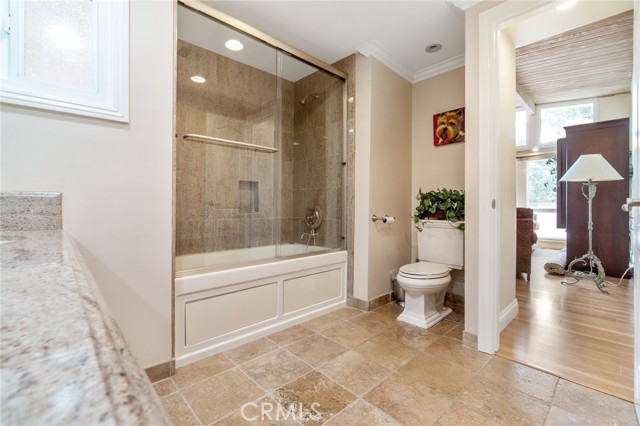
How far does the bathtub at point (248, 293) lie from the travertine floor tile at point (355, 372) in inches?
25.7

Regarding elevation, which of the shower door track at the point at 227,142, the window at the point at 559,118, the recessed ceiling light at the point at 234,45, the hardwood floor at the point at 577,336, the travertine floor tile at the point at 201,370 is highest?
the window at the point at 559,118

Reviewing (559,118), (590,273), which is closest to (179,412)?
(590,273)

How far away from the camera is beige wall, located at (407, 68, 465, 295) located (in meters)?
2.83

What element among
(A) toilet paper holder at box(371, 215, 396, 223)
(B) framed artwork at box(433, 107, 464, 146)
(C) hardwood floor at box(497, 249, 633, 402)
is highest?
(B) framed artwork at box(433, 107, 464, 146)

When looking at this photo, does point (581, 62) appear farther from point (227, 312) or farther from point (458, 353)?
point (227, 312)

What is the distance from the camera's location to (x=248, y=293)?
2094 millimetres

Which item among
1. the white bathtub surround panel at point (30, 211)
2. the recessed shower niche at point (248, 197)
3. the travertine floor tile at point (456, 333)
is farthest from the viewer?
the recessed shower niche at point (248, 197)

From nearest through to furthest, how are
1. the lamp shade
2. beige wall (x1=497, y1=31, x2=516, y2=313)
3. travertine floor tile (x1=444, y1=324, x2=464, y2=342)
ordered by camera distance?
1. beige wall (x1=497, y1=31, x2=516, y2=313)
2. travertine floor tile (x1=444, y1=324, x2=464, y2=342)
3. the lamp shade

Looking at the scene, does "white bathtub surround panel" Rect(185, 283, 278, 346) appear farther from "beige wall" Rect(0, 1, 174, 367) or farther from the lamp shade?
the lamp shade

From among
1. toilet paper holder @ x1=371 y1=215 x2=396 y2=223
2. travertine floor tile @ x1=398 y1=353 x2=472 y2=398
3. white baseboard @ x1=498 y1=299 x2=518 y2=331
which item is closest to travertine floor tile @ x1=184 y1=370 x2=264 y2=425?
travertine floor tile @ x1=398 y1=353 x2=472 y2=398

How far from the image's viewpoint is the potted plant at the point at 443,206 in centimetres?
253

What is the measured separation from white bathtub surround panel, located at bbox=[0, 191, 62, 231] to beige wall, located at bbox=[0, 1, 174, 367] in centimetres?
4

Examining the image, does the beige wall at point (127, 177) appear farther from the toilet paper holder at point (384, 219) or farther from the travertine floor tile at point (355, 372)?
the toilet paper holder at point (384, 219)

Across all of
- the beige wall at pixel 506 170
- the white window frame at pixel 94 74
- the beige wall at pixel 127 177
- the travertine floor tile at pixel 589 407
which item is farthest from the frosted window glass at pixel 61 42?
the travertine floor tile at pixel 589 407
